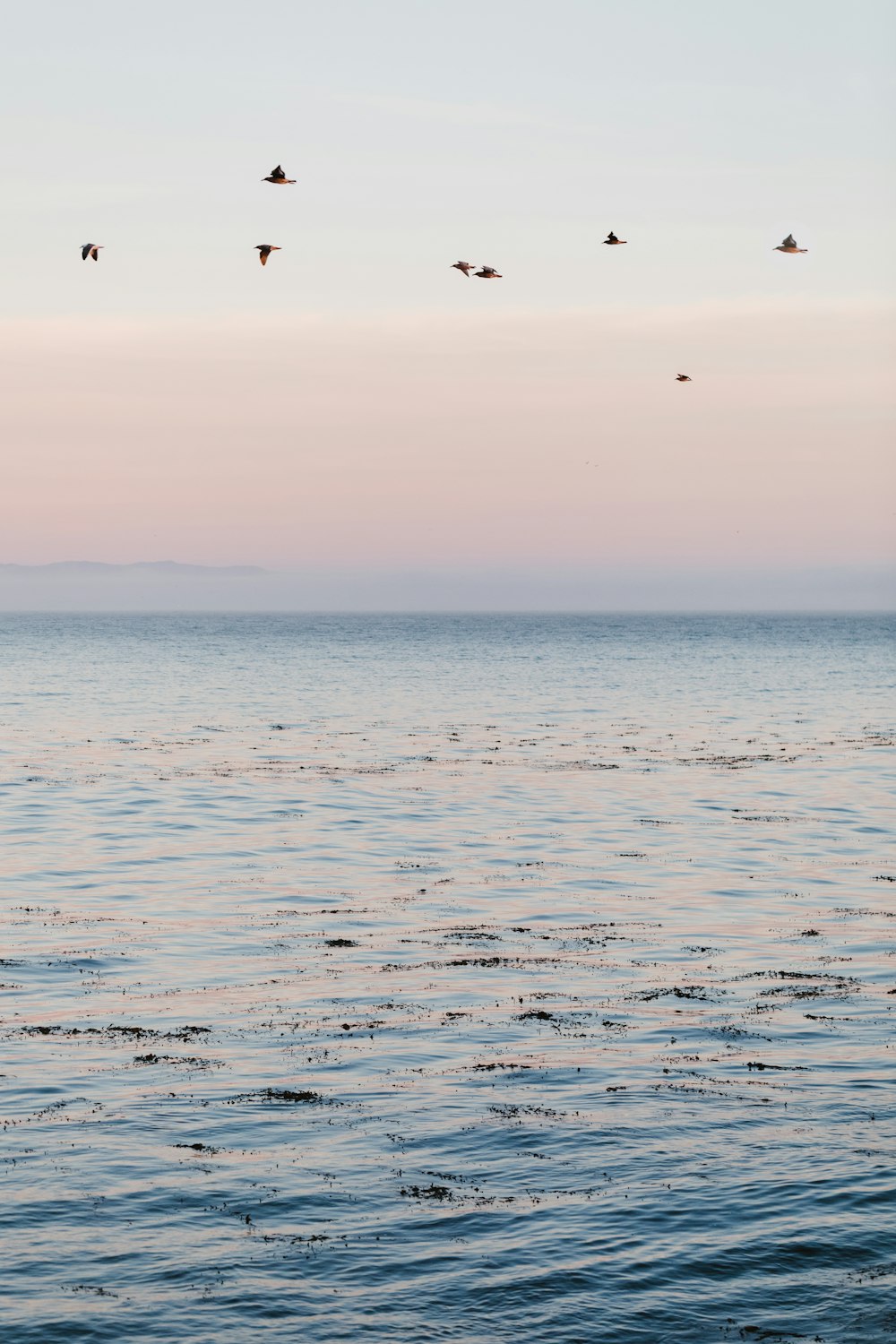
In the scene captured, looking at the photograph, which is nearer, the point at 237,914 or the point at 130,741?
the point at 237,914

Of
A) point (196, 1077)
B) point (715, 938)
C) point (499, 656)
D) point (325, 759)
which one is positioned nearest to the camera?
point (196, 1077)

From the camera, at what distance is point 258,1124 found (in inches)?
678

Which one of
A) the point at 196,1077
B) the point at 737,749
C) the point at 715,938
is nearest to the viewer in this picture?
the point at 196,1077

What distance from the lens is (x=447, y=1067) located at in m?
19.5

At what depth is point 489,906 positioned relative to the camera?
3089 cm

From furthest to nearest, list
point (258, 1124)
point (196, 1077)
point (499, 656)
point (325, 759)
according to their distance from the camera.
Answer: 1. point (499, 656)
2. point (325, 759)
3. point (196, 1077)
4. point (258, 1124)

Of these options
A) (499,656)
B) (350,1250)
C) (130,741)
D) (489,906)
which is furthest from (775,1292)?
(499,656)

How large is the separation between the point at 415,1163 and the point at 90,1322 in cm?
441

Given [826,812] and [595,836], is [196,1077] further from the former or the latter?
[826,812]

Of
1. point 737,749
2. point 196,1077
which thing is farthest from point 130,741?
point 196,1077

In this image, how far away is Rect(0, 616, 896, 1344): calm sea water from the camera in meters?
13.4

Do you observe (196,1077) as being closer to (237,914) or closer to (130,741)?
(237,914)

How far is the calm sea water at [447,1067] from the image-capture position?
13.4m

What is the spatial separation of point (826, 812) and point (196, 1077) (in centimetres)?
3150
